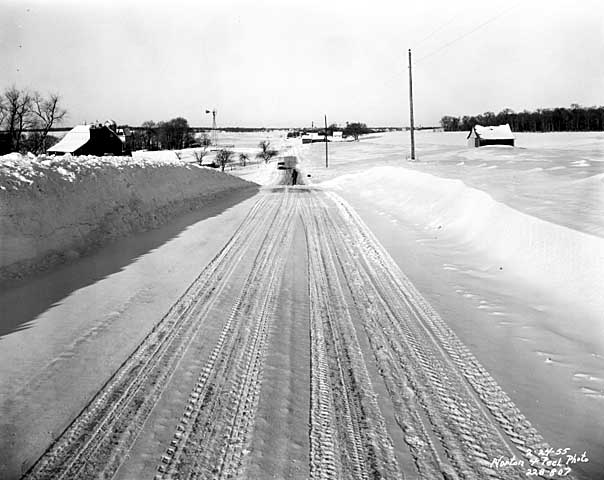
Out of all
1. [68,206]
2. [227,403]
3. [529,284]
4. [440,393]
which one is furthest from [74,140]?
[440,393]

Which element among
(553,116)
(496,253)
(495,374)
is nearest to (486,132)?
(553,116)

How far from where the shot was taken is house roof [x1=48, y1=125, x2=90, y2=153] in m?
40.6

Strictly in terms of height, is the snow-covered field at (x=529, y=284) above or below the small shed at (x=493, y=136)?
below

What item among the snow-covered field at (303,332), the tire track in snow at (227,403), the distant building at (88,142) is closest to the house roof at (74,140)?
the distant building at (88,142)

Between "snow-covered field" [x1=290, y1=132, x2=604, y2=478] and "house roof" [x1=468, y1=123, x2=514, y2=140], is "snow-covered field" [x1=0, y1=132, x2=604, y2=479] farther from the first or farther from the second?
"house roof" [x1=468, y1=123, x2=514, y2=140]

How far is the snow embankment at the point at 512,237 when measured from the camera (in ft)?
20.9

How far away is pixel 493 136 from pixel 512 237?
242 feet

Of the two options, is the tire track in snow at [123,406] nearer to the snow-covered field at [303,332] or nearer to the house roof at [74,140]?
the snow-covered field at [303,332]

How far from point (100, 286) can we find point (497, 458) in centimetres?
613

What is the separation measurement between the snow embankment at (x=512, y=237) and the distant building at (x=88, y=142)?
35624mm

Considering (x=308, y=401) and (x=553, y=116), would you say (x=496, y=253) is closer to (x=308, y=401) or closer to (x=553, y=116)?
(x=308, y=401)

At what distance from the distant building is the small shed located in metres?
58.6

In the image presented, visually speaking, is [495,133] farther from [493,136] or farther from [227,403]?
[227,403]

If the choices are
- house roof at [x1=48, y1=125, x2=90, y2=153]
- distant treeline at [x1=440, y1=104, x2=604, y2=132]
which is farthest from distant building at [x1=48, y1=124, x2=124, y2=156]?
distant treeline at [x1=440, y1=104, x2=604, y2=132]
